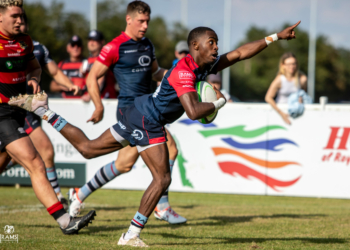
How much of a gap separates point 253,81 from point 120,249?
6772 centimetres

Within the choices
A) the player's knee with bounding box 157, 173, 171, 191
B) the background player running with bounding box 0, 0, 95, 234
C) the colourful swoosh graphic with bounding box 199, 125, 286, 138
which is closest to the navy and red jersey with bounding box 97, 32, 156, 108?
the background player running with bounding box 0, 0, 95, 234

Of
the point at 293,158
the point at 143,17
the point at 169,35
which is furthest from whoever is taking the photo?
the point at 169,35

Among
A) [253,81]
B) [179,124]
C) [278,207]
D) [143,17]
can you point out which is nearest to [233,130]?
[179,124]

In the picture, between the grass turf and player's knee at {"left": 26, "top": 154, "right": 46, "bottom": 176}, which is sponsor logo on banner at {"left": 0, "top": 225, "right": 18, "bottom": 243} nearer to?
the grass turf

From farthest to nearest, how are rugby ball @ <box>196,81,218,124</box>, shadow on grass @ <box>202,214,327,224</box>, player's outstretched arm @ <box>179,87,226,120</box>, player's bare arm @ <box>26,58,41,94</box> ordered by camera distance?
shadow on grass @ <box>202,214,327,224</box> < player's bare arm @ <box>26,58,41,94</box> < rugby ball @ <box>196,81,218,124</box> < player's outstretched arm @ <box>179,87,226,120</box>

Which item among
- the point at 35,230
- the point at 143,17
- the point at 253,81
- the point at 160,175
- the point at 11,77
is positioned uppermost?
the point at 143,17

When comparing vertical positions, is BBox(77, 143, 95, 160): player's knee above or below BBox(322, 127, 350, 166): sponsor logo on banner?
above

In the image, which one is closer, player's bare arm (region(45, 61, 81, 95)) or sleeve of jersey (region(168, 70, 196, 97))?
sleeve of jersey (region(168, 70, 196, 97))

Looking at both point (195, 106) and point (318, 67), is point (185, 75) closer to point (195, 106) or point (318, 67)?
point (195, 106)

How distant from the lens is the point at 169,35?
58.5 metres

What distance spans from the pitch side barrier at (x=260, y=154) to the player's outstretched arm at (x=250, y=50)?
13.7 ft

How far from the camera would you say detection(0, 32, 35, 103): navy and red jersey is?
17.2 feet

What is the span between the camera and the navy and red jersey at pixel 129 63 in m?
6.51

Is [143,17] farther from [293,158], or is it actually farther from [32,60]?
[293,158]
